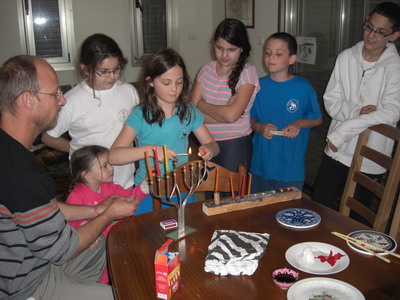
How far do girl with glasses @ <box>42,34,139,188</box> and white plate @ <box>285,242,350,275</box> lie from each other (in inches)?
47.8

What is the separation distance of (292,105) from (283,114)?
0.08 metres

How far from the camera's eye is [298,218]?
1.68 m

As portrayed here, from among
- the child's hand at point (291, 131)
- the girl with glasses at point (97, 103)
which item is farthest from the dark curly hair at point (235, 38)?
the girl with glasses at point (97, 103)

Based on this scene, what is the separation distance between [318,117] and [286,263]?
149cm

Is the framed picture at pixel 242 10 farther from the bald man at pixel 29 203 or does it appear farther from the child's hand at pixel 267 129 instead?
the bald man at pixel 29 203

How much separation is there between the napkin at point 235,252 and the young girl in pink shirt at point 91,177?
0.74 meters

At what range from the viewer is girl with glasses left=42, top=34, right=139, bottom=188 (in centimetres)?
215

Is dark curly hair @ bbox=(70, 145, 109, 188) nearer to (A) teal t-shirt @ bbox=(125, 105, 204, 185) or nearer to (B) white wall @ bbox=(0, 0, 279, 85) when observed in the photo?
(A) teal t-shirt @ bbox=(125, 105, 204, 185)

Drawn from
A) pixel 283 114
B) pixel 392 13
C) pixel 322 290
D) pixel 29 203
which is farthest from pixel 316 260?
pixel 392 13

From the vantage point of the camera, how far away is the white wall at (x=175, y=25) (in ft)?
16.0

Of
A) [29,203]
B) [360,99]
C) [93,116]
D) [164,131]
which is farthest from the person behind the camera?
[360,99]

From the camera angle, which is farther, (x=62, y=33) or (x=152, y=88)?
(x=62, y=33)

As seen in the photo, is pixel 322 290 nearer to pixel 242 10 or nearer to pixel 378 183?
pixel 378 183

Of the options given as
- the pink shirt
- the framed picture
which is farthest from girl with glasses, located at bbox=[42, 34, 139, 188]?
the framed picture
